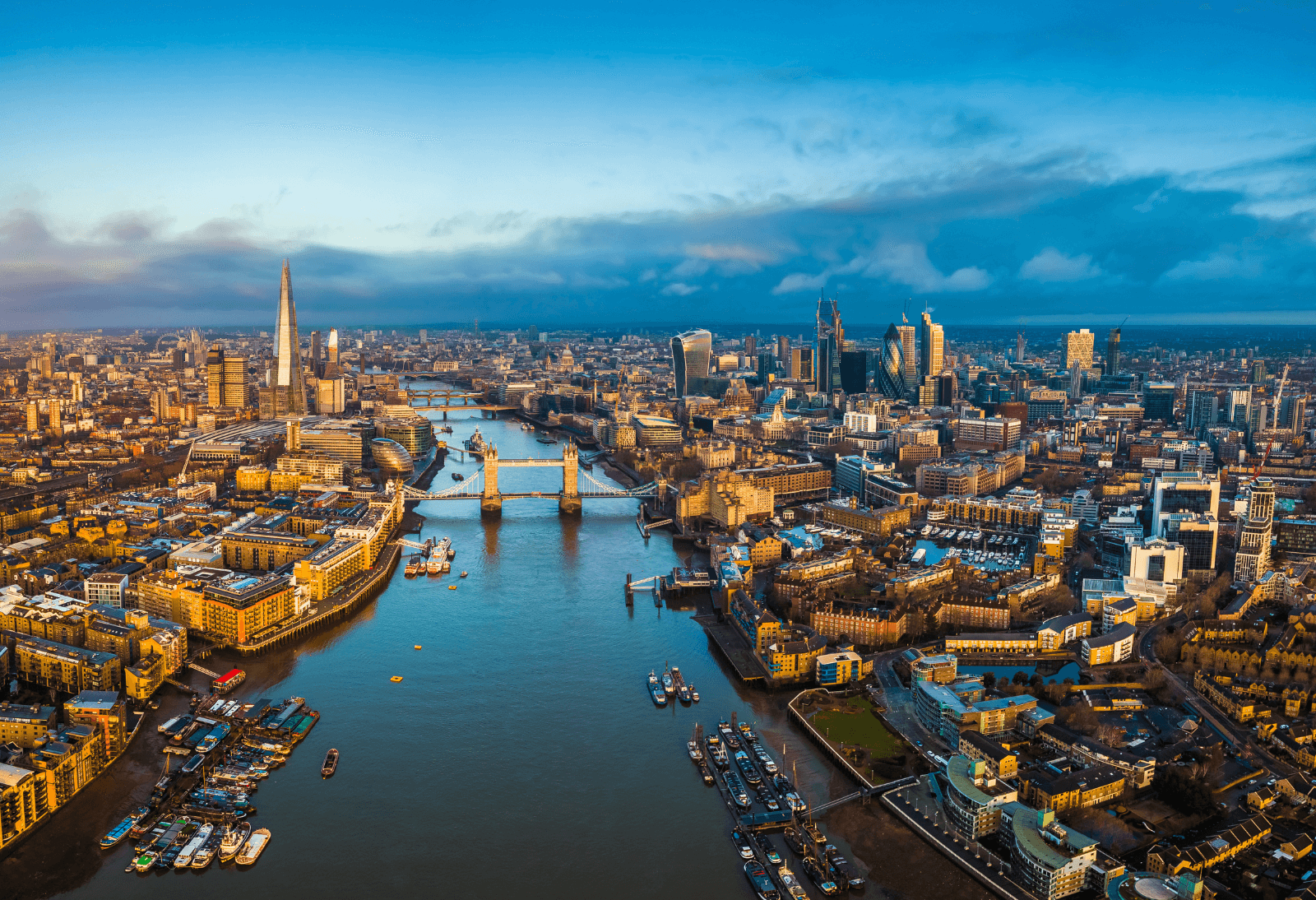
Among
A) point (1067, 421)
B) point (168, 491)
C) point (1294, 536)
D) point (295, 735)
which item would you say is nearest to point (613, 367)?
point (1067, 421)

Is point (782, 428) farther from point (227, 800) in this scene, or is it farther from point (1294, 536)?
point (227, 800)

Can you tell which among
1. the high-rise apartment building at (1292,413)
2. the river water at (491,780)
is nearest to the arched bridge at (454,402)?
the river water at (491,780)

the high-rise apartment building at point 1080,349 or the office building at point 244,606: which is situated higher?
the high-rise apartment building at point 1080,349

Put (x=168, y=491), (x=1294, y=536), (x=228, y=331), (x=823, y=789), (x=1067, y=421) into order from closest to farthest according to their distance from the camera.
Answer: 1. (x=823, y=789)
2. (x=1294, y=536)
3. (x=168, y=491)
4. (x=1067, y=421)
5. (x=228, y=331)

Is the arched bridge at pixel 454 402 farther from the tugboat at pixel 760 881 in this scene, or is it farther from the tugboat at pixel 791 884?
the tugboat at pixel 791 884

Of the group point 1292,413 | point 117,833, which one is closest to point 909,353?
point 1292,413

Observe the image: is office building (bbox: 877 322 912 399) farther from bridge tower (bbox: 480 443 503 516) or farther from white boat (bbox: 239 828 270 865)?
white boat (bbox: 239 828 270 865)
